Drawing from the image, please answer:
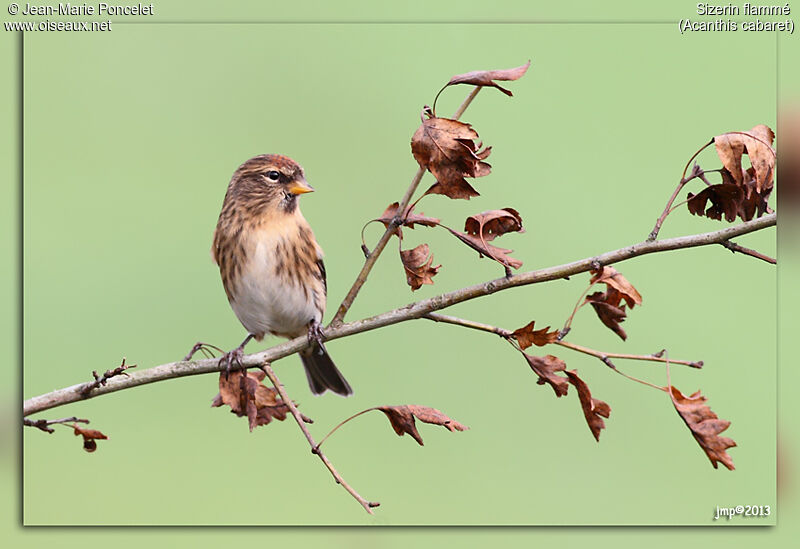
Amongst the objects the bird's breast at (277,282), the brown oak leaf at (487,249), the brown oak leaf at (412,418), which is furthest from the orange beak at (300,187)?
the brown oak leaf at (412,418)

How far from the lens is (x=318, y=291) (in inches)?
136

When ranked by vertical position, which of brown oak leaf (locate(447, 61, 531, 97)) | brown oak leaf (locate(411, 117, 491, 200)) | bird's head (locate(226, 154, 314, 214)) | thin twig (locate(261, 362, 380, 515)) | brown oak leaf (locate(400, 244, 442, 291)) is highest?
bird's head (locate(226, 154, 314, 214))

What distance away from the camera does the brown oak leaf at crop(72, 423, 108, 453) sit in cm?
211

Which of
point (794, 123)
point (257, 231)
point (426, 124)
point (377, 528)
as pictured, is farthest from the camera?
point (257, 231)

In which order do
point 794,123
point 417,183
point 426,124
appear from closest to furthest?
point 426,124
point 417,183
point 794,123

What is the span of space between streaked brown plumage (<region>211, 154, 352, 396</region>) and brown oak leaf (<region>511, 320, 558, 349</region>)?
1426mm

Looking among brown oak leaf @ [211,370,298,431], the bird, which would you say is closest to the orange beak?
the bird

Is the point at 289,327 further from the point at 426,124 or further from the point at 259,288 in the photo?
the point at 426,124

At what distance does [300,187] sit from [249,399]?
42.5 inches

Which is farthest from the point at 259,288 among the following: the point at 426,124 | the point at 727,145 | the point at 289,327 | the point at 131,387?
the point at 727,145

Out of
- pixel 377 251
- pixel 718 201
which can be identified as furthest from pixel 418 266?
pixel 718 201

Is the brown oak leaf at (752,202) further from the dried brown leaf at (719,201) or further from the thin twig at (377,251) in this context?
the thin twig at (377,251)

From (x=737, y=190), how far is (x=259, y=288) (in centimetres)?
196

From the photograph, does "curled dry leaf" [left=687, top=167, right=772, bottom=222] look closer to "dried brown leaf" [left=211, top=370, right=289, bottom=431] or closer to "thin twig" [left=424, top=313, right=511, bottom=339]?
"thin twig" [left=424, top=313, right=511, bottom=339]
